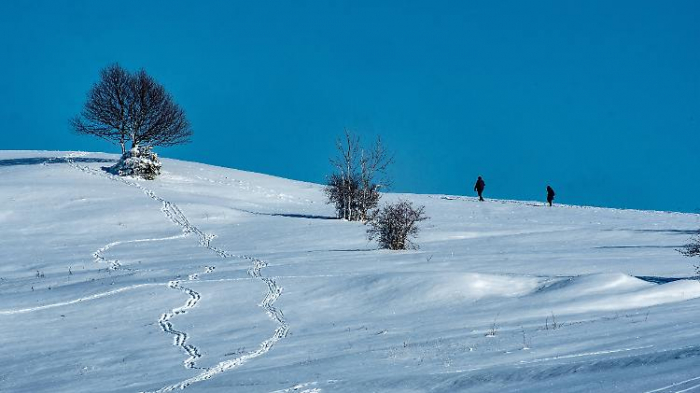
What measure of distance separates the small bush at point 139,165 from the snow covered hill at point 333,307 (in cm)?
1055

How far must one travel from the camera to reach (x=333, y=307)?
14.4 meters

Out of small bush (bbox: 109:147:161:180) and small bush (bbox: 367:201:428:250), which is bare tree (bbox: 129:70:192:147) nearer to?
small bush (bbox: 109:147:161:180)

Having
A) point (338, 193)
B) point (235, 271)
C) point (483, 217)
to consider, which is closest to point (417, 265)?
point (235, 271)

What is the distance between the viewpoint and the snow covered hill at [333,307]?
829cm

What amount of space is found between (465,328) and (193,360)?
3639 millimetres

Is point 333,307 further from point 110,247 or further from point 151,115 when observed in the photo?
point 151,115

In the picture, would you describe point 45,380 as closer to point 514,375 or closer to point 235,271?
point 514,375

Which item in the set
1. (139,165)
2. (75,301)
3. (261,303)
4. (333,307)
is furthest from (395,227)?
(139,165)

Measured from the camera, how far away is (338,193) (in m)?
32.8

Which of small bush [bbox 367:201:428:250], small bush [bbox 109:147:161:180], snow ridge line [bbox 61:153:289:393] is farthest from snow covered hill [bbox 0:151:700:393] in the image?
small bush [bbox 109:147:161:180]

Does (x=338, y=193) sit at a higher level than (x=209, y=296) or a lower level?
higher

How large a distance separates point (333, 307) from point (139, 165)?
29944 mm

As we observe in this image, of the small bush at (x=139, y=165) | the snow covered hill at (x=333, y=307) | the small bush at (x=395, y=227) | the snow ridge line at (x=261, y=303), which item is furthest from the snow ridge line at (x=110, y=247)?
the small bush at (x=139, y=165)

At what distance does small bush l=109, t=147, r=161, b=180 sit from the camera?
139 feet
